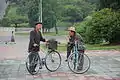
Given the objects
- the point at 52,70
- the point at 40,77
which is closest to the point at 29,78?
the point at 40,77

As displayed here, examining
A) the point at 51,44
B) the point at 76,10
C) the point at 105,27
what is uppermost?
the point at 51,44

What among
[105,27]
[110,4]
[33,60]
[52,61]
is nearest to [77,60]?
[52,61]

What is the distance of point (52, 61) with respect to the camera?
11.8 meters

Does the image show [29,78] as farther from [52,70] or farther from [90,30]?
[90,30]

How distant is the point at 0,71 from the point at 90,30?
15512mm

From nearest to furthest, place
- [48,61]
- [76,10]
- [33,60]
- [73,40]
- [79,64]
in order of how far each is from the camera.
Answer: [33,60], [79,64], [48,61], [73,40], [76,10]

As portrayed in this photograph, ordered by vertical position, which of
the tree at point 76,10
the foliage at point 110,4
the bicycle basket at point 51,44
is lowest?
the tree at point 76,10

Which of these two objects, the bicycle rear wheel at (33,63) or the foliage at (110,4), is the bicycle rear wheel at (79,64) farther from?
the foliage at (110,4)

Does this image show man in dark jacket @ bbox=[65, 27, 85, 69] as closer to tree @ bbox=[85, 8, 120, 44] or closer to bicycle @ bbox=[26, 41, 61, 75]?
bicycle @ bbox=[26, 41, 61, 75]

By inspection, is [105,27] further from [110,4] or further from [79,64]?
[79,64]

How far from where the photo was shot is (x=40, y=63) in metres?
11.4

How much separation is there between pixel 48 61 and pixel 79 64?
1.02 meters

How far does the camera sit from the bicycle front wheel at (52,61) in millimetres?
11695

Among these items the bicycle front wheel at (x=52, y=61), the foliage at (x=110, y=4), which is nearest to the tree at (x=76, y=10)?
the foliage at (x=110, y=4)
